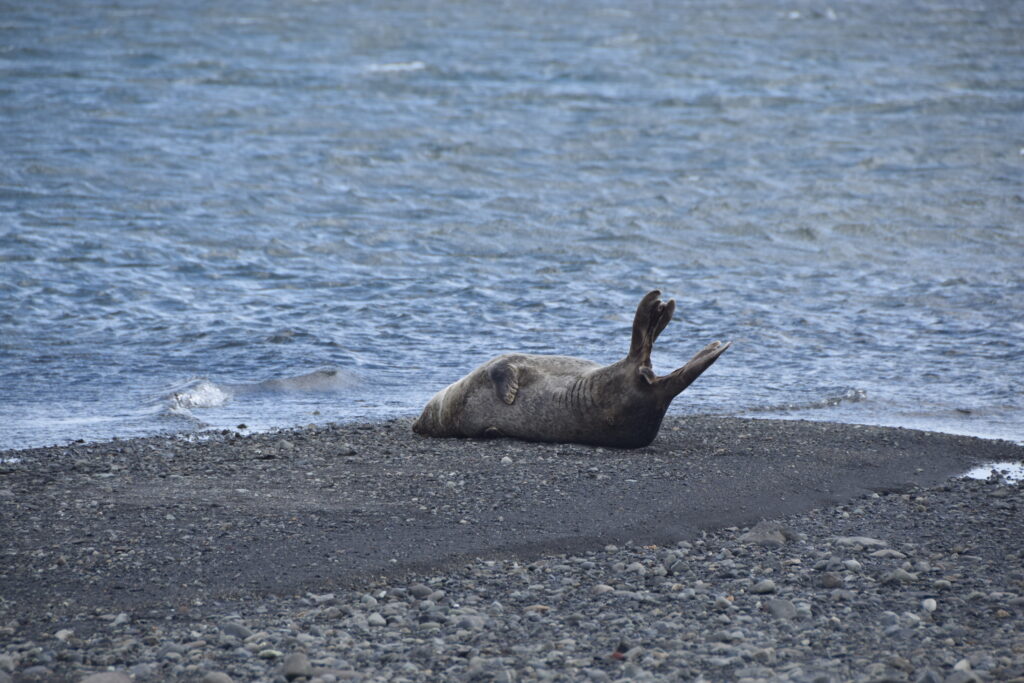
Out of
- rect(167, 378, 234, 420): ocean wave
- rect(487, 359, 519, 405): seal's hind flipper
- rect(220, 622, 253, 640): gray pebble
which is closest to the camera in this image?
rect(220, 622, 253, 640): gray pebble

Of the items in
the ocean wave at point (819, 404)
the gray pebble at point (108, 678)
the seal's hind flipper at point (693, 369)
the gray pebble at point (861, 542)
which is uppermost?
the seal's hind flipper at point (693, 369)

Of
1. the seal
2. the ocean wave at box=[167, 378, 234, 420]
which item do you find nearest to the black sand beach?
the seal

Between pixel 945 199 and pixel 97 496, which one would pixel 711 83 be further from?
pixel 97 496

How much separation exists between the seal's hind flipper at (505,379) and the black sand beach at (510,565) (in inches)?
16.8

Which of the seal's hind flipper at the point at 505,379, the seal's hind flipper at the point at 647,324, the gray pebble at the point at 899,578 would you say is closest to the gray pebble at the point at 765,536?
the gray pebble at the point at 899,578

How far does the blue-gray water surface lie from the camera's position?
33.0ft

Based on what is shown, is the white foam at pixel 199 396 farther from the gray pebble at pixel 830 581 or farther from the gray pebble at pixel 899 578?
the gray pebble at pixel 899 578

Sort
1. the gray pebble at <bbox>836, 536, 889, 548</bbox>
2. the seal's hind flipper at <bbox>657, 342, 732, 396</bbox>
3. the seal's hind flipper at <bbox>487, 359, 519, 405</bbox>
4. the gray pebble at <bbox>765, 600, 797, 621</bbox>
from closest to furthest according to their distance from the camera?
the gray pebble at <bbox>765, 600, 797, 621</bbox> → the gray pebble at <bbox>836, 536, 889, 548</bbox> → the seal's hind flipper at <bbox>657, 342, 732, 396</bbox> → the seal's hind flipper at <bbox>487, 359, 519, 405</bbox>

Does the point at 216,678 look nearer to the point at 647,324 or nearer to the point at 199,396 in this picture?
the point at 647,324

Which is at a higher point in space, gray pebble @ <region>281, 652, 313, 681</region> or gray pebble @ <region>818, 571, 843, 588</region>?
gray pebble @ <region>281, 652, 313, 681</region>

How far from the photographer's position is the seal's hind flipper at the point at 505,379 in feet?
24.8

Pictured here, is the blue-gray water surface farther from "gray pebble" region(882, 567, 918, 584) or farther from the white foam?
"gray pebble" region(882, 567, 918, 584)

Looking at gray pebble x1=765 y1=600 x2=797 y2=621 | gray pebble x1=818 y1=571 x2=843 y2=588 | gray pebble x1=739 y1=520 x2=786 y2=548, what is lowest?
gray pebble x1=739 y1=520 x2=786 y2=548

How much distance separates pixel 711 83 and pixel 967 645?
2343 centimetres
